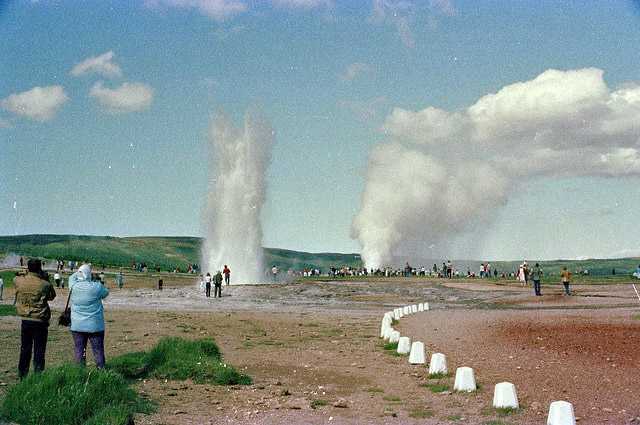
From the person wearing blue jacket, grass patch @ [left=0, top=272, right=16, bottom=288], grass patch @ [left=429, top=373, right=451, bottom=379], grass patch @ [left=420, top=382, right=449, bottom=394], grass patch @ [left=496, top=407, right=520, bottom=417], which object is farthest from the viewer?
grass patch @ [left=0, top=272, right=16, bottom=288]

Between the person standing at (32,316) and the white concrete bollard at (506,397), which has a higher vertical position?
the person standing at (32,316)

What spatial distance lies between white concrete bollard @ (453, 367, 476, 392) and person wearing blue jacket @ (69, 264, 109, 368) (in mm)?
5794

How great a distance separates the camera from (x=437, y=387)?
12734mm

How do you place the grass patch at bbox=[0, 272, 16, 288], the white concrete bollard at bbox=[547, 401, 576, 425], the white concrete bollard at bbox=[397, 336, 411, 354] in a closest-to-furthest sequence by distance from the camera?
the white concrete bollard at bbox=[547, 401, 576, 425], the white concrete bollard at bbox=[397, 336, 411, 354], the grass patch at bbox=[0, 272, 16, 288]

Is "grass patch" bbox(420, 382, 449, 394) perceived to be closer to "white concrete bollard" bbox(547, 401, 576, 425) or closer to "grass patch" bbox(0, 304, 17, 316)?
"white concrete bollard" bbox(547, 401, 576, 425)

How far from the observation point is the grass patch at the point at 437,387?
12495 millimetres

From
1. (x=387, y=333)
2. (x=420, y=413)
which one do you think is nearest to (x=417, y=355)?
(x=387, y=333)

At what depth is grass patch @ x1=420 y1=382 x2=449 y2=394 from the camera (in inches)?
492

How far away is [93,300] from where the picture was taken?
11297 millimetres

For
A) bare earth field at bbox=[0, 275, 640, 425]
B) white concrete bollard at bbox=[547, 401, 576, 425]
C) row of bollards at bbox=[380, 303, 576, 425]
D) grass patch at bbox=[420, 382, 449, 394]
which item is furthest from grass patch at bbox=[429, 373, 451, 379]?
white concrete bollard at bbox=[547, 401, 576, 425]

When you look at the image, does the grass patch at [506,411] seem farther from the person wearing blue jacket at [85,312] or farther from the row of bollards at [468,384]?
the person wearing blue jacket at [85,312]

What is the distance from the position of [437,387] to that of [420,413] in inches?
83.8

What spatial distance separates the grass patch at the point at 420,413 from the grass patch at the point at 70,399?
376 cm

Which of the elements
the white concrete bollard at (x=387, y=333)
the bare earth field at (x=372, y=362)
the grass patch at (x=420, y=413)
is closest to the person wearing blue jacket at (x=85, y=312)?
the bare earth field at (x=372, y=362)
